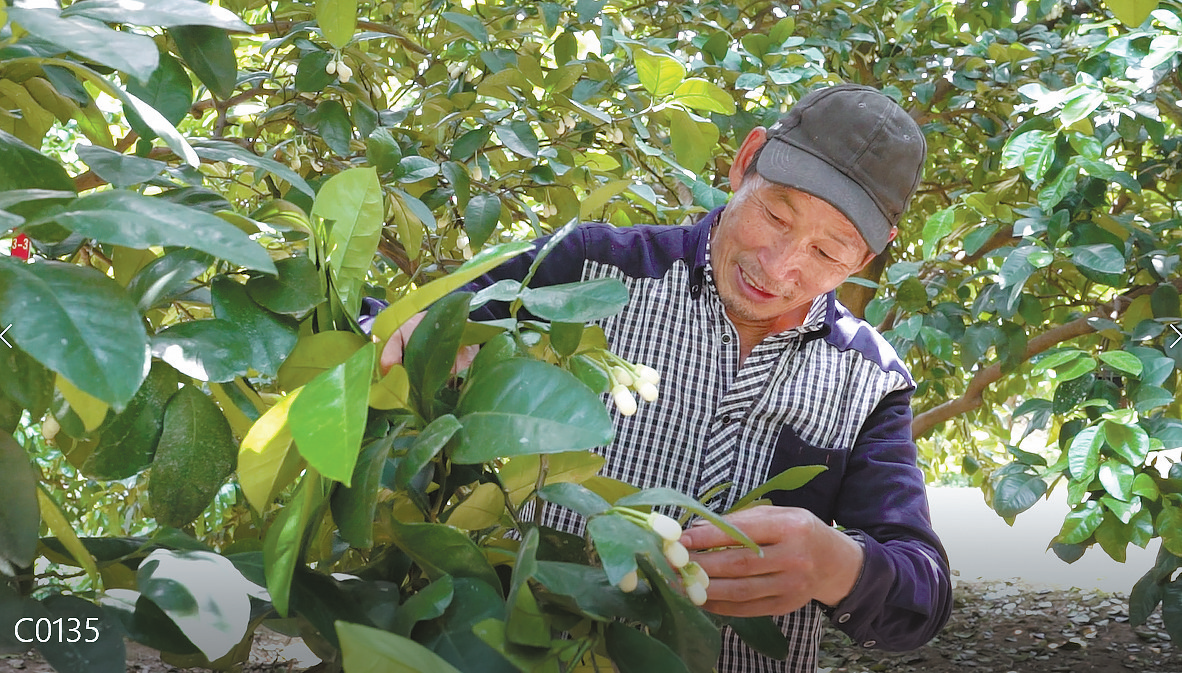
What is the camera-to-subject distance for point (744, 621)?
0.75 meters

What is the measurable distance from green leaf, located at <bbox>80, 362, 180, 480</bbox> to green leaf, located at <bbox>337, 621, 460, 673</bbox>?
20cm

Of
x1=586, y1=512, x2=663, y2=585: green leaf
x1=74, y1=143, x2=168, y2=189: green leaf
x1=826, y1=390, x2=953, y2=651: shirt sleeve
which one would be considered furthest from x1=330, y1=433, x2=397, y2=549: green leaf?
x1=826, y1=390, x2=953, y2=651: shirt sleeve

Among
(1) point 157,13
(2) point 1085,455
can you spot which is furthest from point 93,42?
(2) point 1085,455

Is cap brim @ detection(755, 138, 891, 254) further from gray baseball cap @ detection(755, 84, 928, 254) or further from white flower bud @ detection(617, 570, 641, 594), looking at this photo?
white flower bud @ detection(617, 570, 641, 594)

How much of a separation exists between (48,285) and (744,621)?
50cm

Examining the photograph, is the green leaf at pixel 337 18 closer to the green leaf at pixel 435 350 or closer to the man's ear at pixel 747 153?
the green leaf at pixel 435 350

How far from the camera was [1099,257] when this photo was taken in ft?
5.38

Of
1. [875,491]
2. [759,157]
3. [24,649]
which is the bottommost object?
[24,649]

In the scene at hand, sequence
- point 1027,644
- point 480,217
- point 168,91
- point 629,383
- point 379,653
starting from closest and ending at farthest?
point 379,653 < point 629,383 < point 168,91 < point 480,217 < point 1027,644

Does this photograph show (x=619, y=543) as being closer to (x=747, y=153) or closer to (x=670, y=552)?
(x=670, y=552)

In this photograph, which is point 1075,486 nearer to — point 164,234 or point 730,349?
point 730,349

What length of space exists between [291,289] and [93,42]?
170mm

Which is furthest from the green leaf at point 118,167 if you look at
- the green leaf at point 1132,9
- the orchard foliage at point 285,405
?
the green leaf at point 1132,9

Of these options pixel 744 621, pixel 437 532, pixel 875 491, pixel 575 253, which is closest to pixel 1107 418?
pixel 875 491
